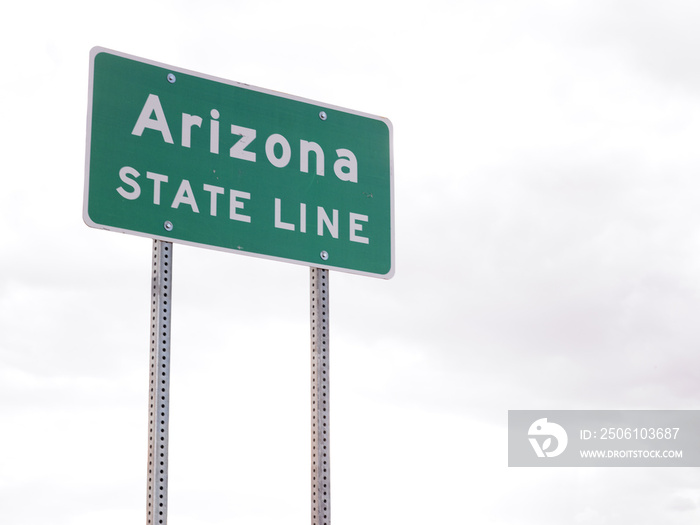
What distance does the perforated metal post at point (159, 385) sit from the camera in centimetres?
480

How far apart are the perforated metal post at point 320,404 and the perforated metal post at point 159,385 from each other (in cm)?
86

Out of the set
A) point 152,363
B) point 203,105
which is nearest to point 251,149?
point 203,105

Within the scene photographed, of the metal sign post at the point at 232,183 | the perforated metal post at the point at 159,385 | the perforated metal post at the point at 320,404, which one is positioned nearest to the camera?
the perforated metal post at the point at 159,385

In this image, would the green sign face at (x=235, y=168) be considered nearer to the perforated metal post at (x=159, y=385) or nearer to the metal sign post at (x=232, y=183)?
the metal sign post at (x=232, y=183)

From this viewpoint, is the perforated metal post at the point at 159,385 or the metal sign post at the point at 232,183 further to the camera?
the metal sign post at the point at 232,183

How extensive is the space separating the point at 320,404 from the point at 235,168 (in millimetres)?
1333

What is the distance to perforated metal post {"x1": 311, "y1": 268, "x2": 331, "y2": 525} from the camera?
17.5ft

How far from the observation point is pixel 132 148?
5207 mm

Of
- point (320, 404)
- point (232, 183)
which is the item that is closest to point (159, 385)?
point (320, 404)

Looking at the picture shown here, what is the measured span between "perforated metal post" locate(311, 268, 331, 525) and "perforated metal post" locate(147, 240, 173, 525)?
2.83 ft

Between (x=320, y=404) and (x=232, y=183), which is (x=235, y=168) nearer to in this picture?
(x=232, y=183)

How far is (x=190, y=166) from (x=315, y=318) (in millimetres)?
1073

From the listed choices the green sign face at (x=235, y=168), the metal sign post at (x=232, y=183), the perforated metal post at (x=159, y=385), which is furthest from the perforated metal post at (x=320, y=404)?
the perforated metal post at (x=159, y=385)

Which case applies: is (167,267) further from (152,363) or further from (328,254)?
(328,254)
